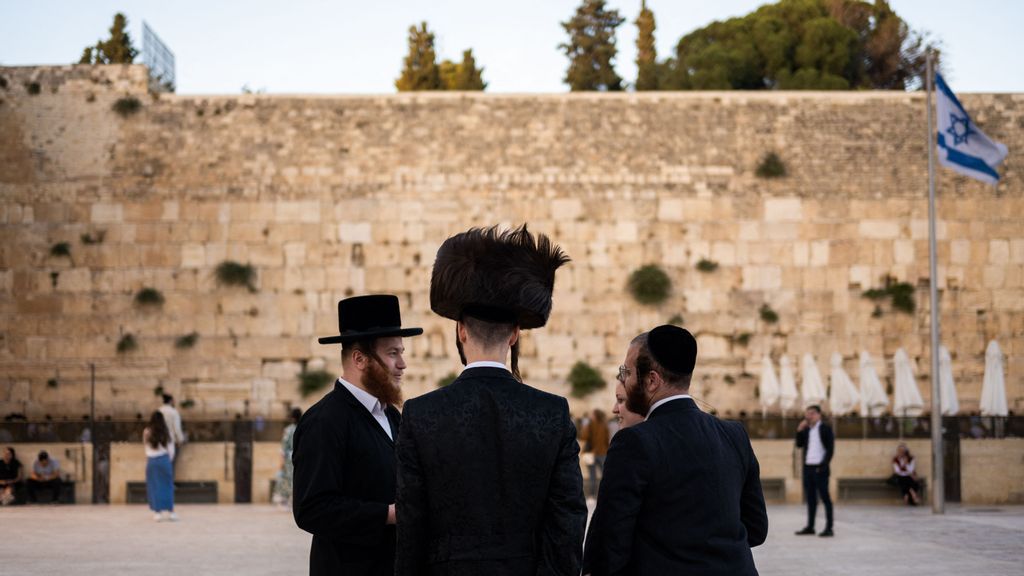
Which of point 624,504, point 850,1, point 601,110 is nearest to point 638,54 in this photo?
point 850,1

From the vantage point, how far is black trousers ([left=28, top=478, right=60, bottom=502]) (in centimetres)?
1797

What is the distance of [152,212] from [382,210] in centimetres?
362

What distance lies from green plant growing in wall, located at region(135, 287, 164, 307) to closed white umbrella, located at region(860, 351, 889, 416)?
35.4ft

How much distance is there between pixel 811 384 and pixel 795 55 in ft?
43.4

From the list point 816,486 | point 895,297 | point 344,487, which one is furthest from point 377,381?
point 895,297

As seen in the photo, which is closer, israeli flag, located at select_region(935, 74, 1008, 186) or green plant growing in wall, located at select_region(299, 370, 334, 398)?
israeli flag, located at select_region(935, 74, 1008, 186)

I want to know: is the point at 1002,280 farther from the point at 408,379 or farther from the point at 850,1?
the point at 850,1

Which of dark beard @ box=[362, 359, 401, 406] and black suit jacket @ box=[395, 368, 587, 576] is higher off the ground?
A: dark beard @ box=[362, 359, 401, 406]

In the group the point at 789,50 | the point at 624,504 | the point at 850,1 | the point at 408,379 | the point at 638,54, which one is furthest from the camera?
the point at 638,54

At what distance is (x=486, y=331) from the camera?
3.41 metres

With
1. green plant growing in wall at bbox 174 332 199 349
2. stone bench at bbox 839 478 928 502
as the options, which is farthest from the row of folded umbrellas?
green plant growing in wall at bbox 174 332 199 349

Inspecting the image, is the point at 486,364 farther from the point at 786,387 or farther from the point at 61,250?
the point at 61,250

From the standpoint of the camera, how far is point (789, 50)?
3036cm

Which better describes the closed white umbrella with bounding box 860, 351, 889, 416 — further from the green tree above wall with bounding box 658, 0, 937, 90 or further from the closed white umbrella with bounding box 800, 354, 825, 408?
the green tree above wall with bounding box 658, 0, 937, 90
